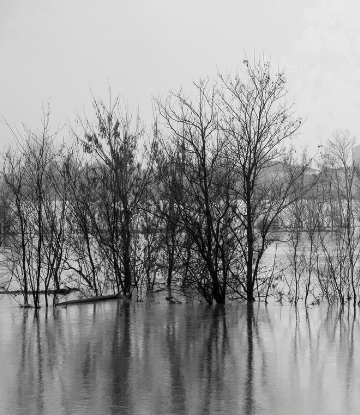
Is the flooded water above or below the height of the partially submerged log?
below

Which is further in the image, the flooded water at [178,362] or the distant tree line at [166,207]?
the distant tree line at [166,207]

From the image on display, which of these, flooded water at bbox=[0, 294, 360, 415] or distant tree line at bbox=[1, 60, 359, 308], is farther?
distant tree line at bbox=[1, 60, 359, 308]

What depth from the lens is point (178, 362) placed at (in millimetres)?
8961

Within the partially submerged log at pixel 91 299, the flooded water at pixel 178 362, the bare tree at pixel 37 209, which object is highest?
the bare tree at pixel 37 209

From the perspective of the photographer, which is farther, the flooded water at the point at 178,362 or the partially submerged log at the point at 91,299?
the partially submerged log at the point at 91,299

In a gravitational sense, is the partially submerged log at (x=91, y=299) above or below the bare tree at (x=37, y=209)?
below

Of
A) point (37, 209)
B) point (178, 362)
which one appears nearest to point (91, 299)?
point (37, 209)

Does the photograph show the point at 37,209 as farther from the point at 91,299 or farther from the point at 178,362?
the point at 178,362

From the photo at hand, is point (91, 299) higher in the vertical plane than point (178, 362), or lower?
higher

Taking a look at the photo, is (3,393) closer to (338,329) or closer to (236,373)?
(236,373)

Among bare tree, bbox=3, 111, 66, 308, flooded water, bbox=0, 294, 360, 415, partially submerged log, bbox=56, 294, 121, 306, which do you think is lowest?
flooded water, bbox=0, 294, 360, 415

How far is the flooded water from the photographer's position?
6.91 metres

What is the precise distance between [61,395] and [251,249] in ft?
29.8

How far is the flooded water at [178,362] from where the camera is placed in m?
6.91
